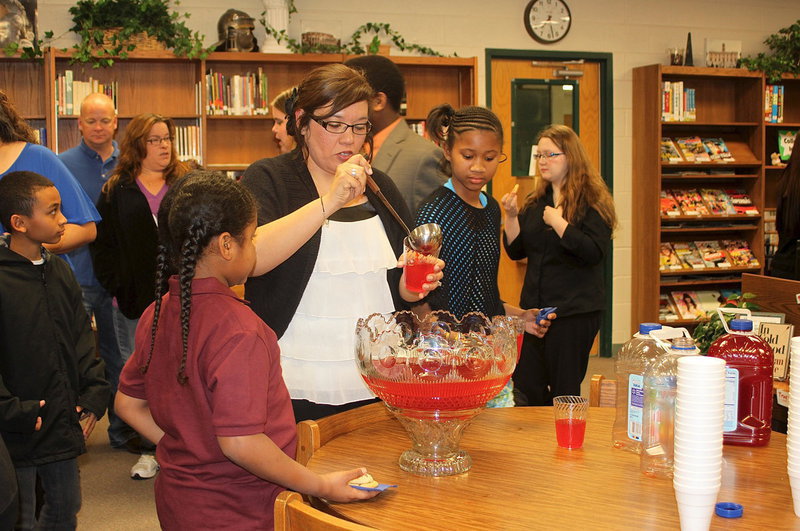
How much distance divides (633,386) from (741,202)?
5693mm

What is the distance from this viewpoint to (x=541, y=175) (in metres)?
3.69

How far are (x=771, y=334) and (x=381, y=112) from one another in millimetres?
Answer: 1485

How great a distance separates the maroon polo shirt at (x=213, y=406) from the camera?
4.36ft

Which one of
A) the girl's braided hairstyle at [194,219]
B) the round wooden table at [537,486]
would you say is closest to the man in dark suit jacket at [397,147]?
the round wooden table at [537,486]

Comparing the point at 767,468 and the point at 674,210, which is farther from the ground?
the point at 674,210

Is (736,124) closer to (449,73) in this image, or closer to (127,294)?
(449,73)

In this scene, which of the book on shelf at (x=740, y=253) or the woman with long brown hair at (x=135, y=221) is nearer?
the woman with long brown hair at (x=135, y=221)

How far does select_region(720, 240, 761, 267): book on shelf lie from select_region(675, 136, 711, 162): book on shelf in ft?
2.47

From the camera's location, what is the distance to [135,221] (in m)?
3.81

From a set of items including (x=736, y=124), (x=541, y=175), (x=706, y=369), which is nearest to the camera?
(x=706, y=369)

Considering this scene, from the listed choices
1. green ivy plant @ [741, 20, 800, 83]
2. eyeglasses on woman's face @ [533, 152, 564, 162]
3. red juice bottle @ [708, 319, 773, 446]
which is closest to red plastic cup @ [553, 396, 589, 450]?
red juice bottle @ [708, 319, 773, 446]

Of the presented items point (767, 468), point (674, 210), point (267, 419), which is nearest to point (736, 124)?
point (674, 210)

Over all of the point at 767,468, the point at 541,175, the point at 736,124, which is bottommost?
the point at 767,468

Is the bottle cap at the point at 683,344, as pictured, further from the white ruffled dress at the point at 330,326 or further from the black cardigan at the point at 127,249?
the black cardigan at the point at 127,249
